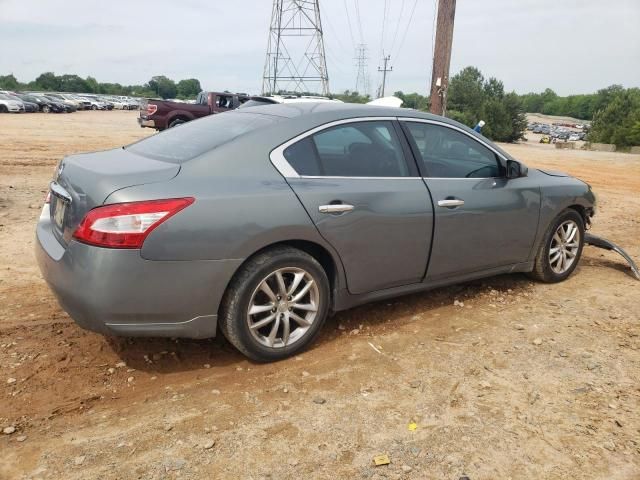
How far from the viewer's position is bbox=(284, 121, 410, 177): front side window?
3.39 meters

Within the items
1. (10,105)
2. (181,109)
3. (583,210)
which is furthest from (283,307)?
(10,105)

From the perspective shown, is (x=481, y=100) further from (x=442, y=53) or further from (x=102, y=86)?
(x=102, y=86)

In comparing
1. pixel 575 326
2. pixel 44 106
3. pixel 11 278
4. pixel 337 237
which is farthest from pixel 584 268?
pixel 44 106

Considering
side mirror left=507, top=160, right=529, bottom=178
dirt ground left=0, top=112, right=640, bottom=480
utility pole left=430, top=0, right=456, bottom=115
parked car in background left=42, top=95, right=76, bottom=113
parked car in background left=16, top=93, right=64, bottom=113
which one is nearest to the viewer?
dirt ground left=0, top=112, right=640, bottom=480

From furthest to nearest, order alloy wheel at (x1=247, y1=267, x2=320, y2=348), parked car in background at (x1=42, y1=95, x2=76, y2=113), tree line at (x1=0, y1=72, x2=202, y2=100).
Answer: tree line at (x1=0, y1=72, x2=202, y2=100), parked car in background at (x1=42, y1=95, x2=76, y2=113), alloy wheel at (x1=247, y1=267, x2=320, y2=348)

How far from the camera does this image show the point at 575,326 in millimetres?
4090

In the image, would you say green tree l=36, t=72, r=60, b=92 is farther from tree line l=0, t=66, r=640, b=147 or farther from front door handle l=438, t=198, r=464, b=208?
front door handle l=438, t=198, r=464, b=208

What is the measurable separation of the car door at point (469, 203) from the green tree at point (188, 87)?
12796 cm

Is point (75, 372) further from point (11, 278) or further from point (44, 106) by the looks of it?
point (44, 106)

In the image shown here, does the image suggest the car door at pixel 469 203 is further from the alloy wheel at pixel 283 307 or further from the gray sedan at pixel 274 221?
the alloy wheel at pixel 283 307

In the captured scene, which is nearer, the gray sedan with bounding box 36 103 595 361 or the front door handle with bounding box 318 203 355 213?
the gray sedan with bounding box 36 103 595 361

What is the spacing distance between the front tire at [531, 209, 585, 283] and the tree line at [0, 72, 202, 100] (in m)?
99.9

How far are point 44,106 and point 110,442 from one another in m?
47.5

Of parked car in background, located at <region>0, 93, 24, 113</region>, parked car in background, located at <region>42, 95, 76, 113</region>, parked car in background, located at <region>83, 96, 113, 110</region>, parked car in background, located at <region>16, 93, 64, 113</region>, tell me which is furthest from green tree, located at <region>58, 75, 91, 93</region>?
parked car in background, located at <region>0, 93, 24, 113</region>
